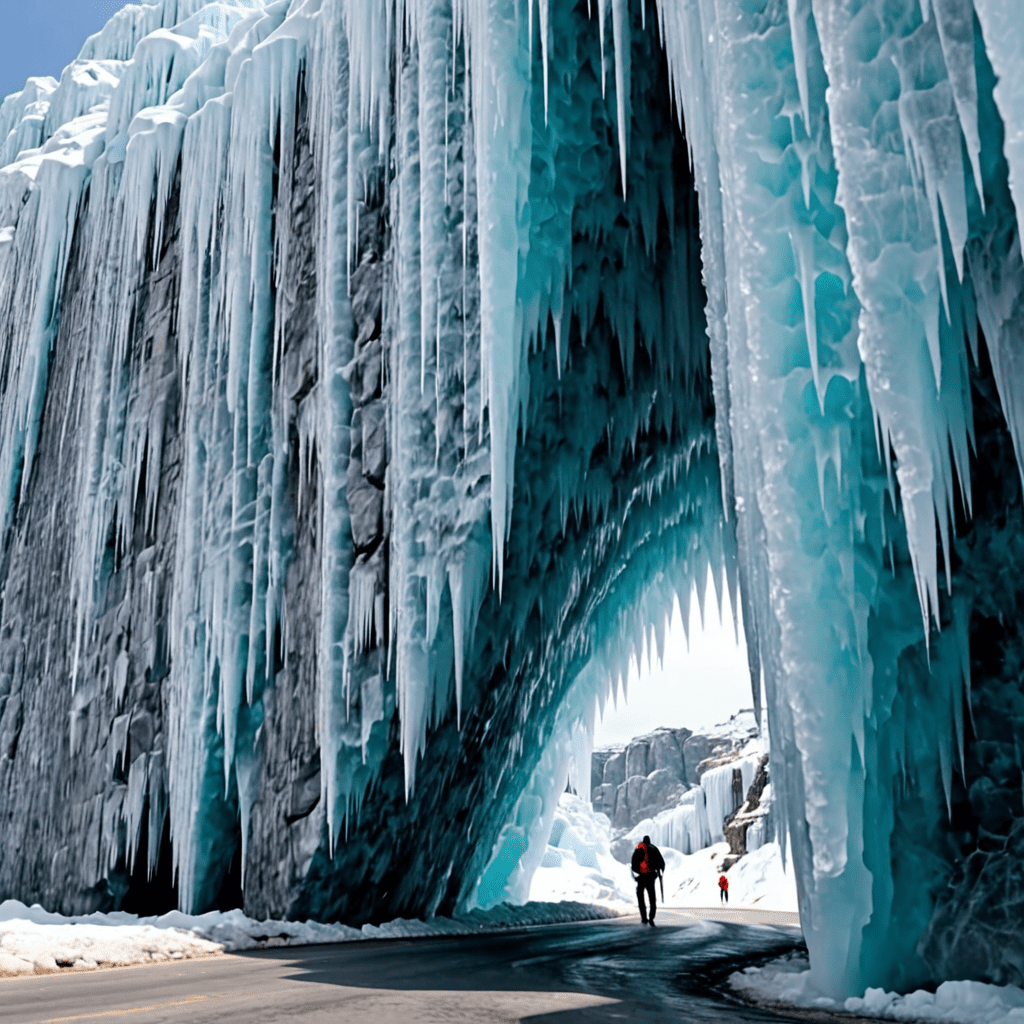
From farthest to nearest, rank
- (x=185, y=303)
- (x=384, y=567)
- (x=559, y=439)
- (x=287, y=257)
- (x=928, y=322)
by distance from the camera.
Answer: (x=185, y=303) → (x=287, y=257) → (x=559, y=439) → (x=384, y=567) → (x=928, y=322)

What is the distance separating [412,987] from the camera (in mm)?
5426

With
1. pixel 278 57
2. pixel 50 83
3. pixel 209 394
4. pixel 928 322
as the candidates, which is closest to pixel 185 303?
pixel 209 394

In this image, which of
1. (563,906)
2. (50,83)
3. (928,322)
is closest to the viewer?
(928,322)

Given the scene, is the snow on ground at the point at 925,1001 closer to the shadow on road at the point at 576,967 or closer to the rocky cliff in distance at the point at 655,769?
the shadow on road at the point at 576,967

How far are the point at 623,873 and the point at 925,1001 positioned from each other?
1258 inches

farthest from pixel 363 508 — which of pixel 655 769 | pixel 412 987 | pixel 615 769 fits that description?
pixel 615 769

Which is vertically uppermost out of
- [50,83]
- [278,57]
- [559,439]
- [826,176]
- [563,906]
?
[50,83]

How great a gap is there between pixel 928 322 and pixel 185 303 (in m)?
13.1

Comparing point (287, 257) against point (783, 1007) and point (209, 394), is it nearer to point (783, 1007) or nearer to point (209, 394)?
point (209, 394)

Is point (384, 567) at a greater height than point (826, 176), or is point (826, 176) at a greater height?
point (826, 176)

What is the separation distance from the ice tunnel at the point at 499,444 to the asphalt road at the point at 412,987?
4.33 feet

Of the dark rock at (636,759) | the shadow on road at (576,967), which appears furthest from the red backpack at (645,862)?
the dark rock at (636,759)

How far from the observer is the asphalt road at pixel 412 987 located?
4.18 meters

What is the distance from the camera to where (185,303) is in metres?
15.5
